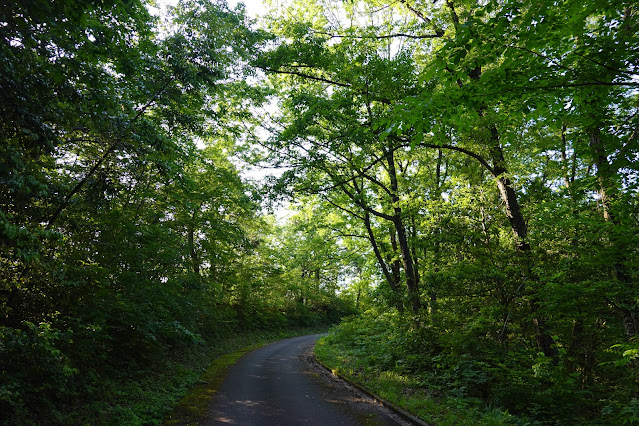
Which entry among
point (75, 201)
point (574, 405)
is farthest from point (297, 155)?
point (574, 405)

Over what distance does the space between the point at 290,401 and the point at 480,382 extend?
176 inches

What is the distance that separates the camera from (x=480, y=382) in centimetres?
794

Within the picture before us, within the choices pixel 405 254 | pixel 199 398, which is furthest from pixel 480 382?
pixel 199 398

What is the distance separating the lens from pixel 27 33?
348cm

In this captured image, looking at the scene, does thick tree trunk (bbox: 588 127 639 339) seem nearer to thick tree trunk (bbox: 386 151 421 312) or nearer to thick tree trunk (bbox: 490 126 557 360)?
thick tree trunk (bbox: 490 126 557 360)

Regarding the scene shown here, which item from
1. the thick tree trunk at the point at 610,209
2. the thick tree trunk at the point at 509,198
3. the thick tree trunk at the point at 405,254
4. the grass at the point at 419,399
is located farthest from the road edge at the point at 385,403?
the thick tree trunk at the point at 509,198

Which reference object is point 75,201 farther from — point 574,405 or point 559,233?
point 574,405

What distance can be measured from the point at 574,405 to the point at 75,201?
1029 cm

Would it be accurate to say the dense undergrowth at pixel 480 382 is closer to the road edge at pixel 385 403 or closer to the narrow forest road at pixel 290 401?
the road edge at pixel 385 403

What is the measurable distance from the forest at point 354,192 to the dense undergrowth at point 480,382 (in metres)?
0.07

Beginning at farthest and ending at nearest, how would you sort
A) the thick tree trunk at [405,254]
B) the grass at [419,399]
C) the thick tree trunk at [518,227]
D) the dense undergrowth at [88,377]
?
the thick tree trunk at [405,254] < the thick tree trunk at [518,227] < the grass at [419,399] < the dense undergrowth at [88,377]

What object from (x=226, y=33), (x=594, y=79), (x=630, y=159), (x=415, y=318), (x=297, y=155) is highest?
(x=226, y=33)

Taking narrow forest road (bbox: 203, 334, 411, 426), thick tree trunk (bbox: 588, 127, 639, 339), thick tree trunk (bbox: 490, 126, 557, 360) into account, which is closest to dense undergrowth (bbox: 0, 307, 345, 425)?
narrow forest road (bbox: 203, 334, 411, 426)

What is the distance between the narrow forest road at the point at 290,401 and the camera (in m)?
6.79
